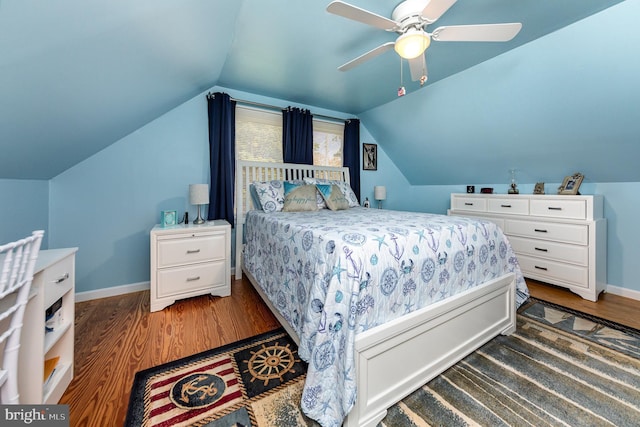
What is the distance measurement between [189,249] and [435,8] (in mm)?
2563

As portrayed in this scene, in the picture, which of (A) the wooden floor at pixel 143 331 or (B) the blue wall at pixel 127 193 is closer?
(A) the wooden floor at pixel 143 331

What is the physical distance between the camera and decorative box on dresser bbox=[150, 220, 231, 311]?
216 cm

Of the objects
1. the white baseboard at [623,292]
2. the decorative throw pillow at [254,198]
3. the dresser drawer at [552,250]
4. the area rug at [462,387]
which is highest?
the decorative throw pillow at [254,198]

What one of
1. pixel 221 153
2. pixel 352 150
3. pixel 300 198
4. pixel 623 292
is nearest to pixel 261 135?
pixel 221 153

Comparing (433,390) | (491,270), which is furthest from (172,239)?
(491,270)

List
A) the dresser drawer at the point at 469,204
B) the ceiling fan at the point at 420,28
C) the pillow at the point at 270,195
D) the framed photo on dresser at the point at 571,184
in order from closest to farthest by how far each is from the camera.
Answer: the ceiling fan at the point at 420,28
the framed photo on dresser at the point at 571,184
the pillow at the point at 270,195
the dresser drawer at the point at 469,204

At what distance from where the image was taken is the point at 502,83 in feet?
8.01

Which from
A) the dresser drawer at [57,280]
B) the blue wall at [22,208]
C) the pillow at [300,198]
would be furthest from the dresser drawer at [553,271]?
the blue wall at [22,208]

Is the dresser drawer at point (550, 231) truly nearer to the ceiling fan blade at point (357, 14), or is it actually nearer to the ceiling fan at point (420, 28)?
Result: the ceiling fan at point (420, 28)

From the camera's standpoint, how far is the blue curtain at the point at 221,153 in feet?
9.44

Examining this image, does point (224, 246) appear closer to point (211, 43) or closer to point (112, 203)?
point (112, 203)

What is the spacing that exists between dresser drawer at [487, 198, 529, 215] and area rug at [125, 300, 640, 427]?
145cm

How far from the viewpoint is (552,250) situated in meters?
2.66

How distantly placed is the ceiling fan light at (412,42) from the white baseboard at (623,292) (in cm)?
309
